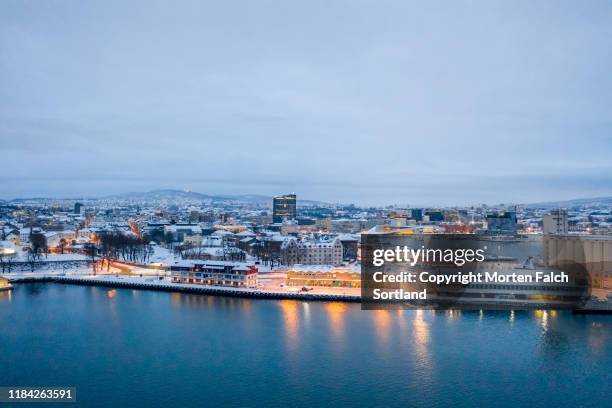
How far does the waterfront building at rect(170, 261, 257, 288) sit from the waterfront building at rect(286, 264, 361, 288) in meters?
0.64

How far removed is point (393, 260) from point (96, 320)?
4.17 metres

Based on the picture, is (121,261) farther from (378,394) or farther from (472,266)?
(378,394)

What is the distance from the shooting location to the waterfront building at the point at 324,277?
7.94 m

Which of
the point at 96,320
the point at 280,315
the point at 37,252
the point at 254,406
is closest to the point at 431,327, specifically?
the point at 280,315

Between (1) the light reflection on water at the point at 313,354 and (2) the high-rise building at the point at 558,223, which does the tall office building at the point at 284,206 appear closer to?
(2) the high-rise building at the point at 558,223

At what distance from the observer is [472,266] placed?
805 centimetres

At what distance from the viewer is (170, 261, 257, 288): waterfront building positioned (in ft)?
26.9

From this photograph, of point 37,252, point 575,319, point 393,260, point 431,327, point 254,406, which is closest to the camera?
point 254,406

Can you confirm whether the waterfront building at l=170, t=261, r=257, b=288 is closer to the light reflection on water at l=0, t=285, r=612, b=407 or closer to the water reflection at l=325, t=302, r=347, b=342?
the light reflection on water at l=0, t=285, r=612, b=407

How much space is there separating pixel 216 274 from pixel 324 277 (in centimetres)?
175

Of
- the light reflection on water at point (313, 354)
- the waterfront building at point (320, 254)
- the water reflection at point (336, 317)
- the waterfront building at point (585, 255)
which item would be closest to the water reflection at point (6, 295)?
the light reflection on water at point (313, 354)

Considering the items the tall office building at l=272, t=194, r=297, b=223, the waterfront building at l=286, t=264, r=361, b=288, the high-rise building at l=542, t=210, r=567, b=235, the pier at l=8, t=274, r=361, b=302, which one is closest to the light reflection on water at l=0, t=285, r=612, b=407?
the pier at l=8, t=274, r=361, b=302

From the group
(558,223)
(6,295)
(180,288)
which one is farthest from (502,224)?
(6,295)

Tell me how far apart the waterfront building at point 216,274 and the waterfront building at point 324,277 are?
25.3 inches
